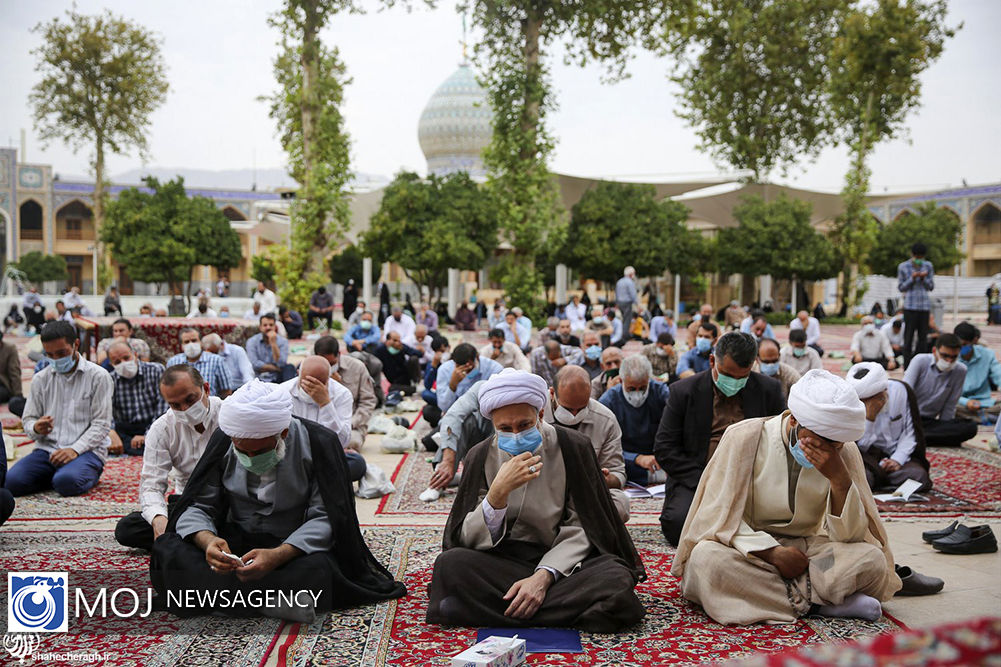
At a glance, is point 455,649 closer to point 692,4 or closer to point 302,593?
point 302,593

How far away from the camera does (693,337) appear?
8.83 meters

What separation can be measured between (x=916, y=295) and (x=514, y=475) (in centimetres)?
816

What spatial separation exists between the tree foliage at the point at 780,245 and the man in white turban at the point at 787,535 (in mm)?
19227

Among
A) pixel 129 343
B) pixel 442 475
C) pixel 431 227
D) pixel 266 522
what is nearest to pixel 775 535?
pixel 442 475

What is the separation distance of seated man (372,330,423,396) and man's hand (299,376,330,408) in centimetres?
451

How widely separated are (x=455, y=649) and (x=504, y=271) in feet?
44.5

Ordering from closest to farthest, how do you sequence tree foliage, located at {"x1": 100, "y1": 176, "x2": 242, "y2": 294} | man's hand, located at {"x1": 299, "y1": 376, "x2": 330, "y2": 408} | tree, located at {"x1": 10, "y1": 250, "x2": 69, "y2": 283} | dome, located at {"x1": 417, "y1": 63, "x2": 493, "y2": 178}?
man's hand, located at {"x1": 299, "y1": 376, "x2": 330, "y2": 408}, tree foliage, located at {"x1": 100, "y1": 176, "x2": 242, "y2": 294}, dome, located at {"x1": 417, "y1": 63, "x2": 493, "y2": 178}, tree, located at {"x1": 10, "y1": 250, "x2": 69, "y2": 283}

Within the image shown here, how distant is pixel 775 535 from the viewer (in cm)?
312

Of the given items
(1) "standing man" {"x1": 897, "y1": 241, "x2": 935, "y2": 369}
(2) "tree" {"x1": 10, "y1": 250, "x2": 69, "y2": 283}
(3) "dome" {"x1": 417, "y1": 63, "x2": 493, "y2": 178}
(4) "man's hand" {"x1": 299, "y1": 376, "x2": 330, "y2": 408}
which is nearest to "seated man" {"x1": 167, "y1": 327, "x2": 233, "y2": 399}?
(4) "man's hand" {"x1": 299, "y1": 376, "x2": 330, "y2": 408}

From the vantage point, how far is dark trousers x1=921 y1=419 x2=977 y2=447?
6.28 meters

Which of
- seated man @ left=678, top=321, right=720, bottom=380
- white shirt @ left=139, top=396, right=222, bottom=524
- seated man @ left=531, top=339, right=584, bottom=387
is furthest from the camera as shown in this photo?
seated man @ left=531, top=339, right=584, bottom=387

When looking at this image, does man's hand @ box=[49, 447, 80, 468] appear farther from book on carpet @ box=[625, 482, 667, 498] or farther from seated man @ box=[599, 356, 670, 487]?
book on carpet @ box=[625, 482, 667, 498]

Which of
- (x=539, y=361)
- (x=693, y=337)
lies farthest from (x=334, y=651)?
(x=693, y=337)

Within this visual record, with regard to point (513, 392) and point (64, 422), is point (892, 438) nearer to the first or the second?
point (513, 392)
